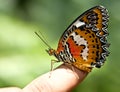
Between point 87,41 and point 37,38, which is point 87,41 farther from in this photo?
point 37,38

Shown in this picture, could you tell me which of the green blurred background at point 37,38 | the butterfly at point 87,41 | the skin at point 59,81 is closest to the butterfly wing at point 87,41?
the butterfly at point 87,41

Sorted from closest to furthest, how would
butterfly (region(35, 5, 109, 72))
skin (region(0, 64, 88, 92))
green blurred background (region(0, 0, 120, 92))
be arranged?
skin (region(0, 64, 88, 92)) < butterfly (region(35, 5, 109, 72)) < green blurred background (region(0, 0, 120, 92))

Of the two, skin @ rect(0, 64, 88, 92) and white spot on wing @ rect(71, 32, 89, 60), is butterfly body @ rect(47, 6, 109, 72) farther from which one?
skin @ rect(0, 64, 88, 92)

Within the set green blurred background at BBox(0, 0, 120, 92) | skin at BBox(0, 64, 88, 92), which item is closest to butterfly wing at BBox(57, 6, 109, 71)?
skin at BBox(0, 64, 88, 92)

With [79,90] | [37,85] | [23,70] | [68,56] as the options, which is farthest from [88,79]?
[37,85]

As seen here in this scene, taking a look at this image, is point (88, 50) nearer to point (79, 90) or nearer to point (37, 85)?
point (37, 85)

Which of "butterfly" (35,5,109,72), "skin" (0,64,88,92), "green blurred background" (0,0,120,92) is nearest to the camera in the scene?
"skin" (0,64,88,92)
